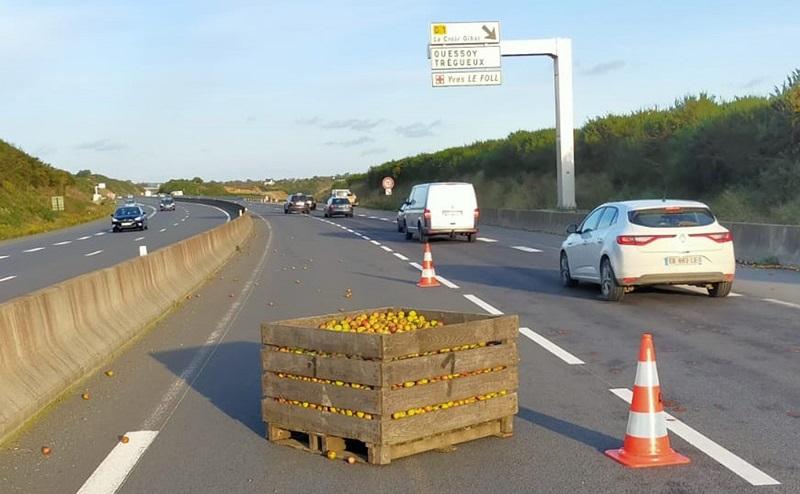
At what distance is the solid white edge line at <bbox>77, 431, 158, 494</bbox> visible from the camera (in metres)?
5.55

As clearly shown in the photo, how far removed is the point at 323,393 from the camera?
239 inches

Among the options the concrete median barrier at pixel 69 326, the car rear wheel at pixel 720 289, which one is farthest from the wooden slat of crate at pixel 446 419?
the car rear wheel at pixel 720 289

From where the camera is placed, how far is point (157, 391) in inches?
330

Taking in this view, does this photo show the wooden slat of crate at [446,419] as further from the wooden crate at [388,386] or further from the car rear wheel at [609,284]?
the car rear wheel at [609,284]

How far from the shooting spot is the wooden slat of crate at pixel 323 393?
5812 millimetres

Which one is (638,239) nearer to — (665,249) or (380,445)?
(665,249)

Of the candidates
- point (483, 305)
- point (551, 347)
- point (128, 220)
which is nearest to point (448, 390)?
point (551, 347)

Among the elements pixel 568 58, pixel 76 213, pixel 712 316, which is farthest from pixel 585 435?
pixel 76 213

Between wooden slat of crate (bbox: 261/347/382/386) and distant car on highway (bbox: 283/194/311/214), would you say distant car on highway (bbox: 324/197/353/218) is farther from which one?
wooden slat of crate (bbox: 261/347/382/386)

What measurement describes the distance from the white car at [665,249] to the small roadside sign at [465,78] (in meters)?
21.9

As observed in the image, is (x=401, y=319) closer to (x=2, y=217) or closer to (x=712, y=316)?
(x=712, y=316)

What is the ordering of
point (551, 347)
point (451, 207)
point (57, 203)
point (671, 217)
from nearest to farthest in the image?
point (551, 347) < point (671, 217) < point (451, 207) < point (57, 203)

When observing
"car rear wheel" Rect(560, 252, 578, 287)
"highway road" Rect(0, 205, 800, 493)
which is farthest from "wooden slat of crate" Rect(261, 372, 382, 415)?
"car rear wheel" Rect(560, 252, 578, 287)

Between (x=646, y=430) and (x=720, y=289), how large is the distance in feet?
29.9
